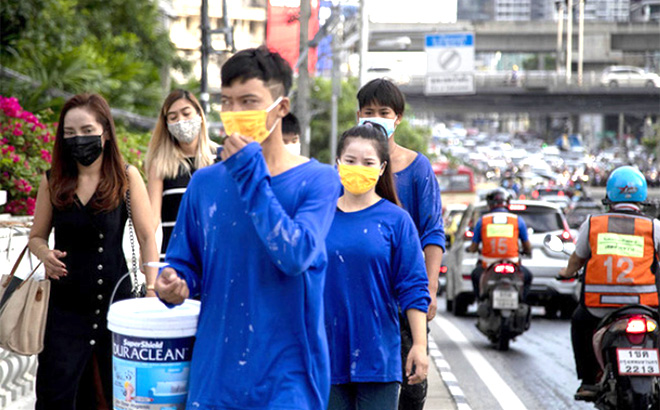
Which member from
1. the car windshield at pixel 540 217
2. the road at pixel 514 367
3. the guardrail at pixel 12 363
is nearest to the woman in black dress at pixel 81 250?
the guardrail at pixel 12 363

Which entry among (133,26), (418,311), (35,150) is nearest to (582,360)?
(418,311)

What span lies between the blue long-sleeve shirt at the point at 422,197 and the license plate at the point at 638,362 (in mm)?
2302

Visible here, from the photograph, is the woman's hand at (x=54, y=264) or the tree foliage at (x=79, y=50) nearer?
the woman's hand at (x=54, y=264)

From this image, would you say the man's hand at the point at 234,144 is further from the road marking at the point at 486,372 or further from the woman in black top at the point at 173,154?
the road marking at the point at 486,372

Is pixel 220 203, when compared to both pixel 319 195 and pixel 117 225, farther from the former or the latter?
pixel 117 225

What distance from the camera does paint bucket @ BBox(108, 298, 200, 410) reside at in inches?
148

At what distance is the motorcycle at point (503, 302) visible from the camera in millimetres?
13234

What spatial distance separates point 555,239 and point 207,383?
16.6ft

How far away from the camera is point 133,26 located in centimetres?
3403

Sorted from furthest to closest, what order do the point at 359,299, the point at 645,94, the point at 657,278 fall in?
the point at 645,94
the point at 657,278
the point at 359,299

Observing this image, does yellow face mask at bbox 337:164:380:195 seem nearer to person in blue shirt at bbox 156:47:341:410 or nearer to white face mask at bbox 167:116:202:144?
person in blue shirt at bbox 156:47:341:410

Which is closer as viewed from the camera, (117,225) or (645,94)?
(117,225)

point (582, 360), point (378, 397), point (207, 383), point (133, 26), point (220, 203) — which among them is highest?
point (133, 26)

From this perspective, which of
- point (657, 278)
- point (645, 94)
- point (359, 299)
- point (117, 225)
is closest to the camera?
point (359, 299)
